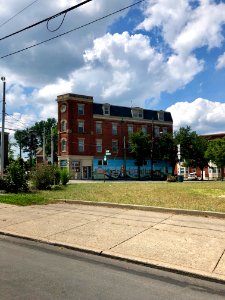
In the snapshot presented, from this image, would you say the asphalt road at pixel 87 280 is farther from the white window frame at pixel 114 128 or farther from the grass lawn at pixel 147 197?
the white window frame at pixel 114 128

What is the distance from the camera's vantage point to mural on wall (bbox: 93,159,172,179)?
64.1 m

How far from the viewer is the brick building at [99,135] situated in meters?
61.8

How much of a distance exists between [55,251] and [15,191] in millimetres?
13849

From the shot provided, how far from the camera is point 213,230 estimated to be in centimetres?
970

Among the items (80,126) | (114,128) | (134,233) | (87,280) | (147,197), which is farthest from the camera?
(114,128)

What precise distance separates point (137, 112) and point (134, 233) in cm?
6197

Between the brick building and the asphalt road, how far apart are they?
50257 mm

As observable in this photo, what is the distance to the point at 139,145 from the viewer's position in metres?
65.6

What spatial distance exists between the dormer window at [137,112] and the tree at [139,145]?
16.8ft

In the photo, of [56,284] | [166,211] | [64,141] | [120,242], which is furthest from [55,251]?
[64,141]

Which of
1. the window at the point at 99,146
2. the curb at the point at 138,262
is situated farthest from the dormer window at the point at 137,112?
the curb at the point at 138,262

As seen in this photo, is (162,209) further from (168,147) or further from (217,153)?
(168,147)

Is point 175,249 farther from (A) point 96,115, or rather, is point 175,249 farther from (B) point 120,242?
(A) point 96,115

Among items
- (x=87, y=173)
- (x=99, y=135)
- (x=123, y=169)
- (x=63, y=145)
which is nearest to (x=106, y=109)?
(x=99, y=135)
